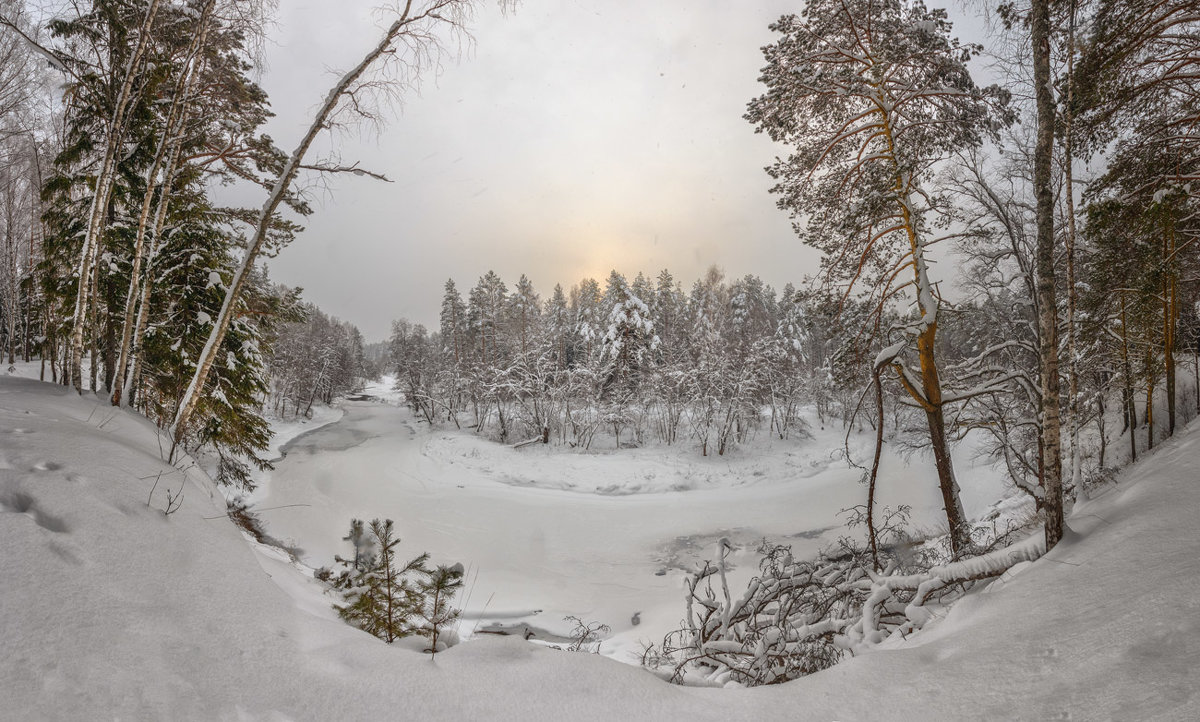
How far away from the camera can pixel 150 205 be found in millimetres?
8273

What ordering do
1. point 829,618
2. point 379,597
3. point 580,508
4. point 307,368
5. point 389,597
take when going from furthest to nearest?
1. point 307,368
2. point 580,508
3. point 829,618
4. point 379,597
5. point 389,597

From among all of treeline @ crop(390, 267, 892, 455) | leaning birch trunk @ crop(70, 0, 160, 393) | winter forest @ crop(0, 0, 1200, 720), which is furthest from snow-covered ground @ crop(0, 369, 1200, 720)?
treeline @ crop(390, 267, 892, 455)

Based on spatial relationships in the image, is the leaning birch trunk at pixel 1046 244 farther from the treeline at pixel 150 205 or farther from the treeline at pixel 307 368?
the treeline at pixel 307 368

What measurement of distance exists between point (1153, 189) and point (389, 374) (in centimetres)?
10661

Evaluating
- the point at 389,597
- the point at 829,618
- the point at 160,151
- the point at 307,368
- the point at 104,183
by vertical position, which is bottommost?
the point at 829,618

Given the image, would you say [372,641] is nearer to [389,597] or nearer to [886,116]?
[389,597]

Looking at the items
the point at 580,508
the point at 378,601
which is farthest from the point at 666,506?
the point at 378,601

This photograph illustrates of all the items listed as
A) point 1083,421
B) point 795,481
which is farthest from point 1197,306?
point 795,481

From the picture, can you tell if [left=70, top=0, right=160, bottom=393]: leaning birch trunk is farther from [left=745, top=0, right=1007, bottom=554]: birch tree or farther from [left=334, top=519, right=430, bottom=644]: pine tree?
[left=745, top=0, right=1007, bottom=554]: birch tree

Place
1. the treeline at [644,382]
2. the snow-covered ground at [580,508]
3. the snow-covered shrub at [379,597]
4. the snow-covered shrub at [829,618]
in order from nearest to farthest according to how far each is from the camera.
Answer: the snow-covered shrub at [379,597], the snow-covered shrub at [829,618], the snow-covered ground at [580,508], the treeline at [644,382]

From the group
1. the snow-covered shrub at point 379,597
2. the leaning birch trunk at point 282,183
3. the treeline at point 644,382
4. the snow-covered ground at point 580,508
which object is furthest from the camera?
the treeline at point 644,382

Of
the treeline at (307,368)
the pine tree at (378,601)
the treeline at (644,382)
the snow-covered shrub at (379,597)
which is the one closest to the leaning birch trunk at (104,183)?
the snow-covered shrub at (379,597)

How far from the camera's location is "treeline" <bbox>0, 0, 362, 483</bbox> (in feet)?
19.2

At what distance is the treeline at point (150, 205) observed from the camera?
585cm
